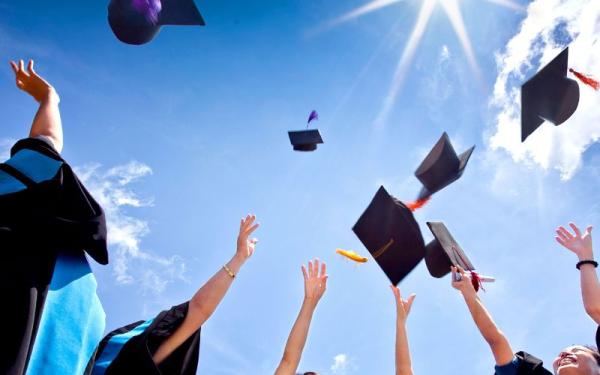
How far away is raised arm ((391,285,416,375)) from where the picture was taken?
294 cm

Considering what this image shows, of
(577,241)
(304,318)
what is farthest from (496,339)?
(304,318)

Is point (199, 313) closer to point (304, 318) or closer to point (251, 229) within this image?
point (251, 229)

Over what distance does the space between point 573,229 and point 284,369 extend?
2392 millimetres

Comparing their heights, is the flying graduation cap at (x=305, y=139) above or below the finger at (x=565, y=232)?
above

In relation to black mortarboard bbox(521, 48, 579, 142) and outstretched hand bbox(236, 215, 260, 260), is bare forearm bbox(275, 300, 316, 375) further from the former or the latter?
black mortarboard bbox(521, 48, 579, 142)

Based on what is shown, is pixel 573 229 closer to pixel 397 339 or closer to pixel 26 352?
pixel 397 339

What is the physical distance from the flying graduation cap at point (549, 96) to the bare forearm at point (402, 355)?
2.61m

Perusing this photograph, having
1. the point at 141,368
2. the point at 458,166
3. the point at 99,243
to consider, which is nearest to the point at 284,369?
the point at 141,368

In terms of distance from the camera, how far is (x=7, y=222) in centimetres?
145

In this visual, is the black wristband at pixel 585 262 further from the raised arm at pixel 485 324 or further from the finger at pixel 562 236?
the raised arm at pixel 485 324

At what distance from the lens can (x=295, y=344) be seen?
8.44 feet

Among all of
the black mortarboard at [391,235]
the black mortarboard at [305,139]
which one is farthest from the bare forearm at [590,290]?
the black mortarboard at [305,139]

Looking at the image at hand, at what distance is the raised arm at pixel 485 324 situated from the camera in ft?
8.44

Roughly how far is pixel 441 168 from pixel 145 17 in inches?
128
